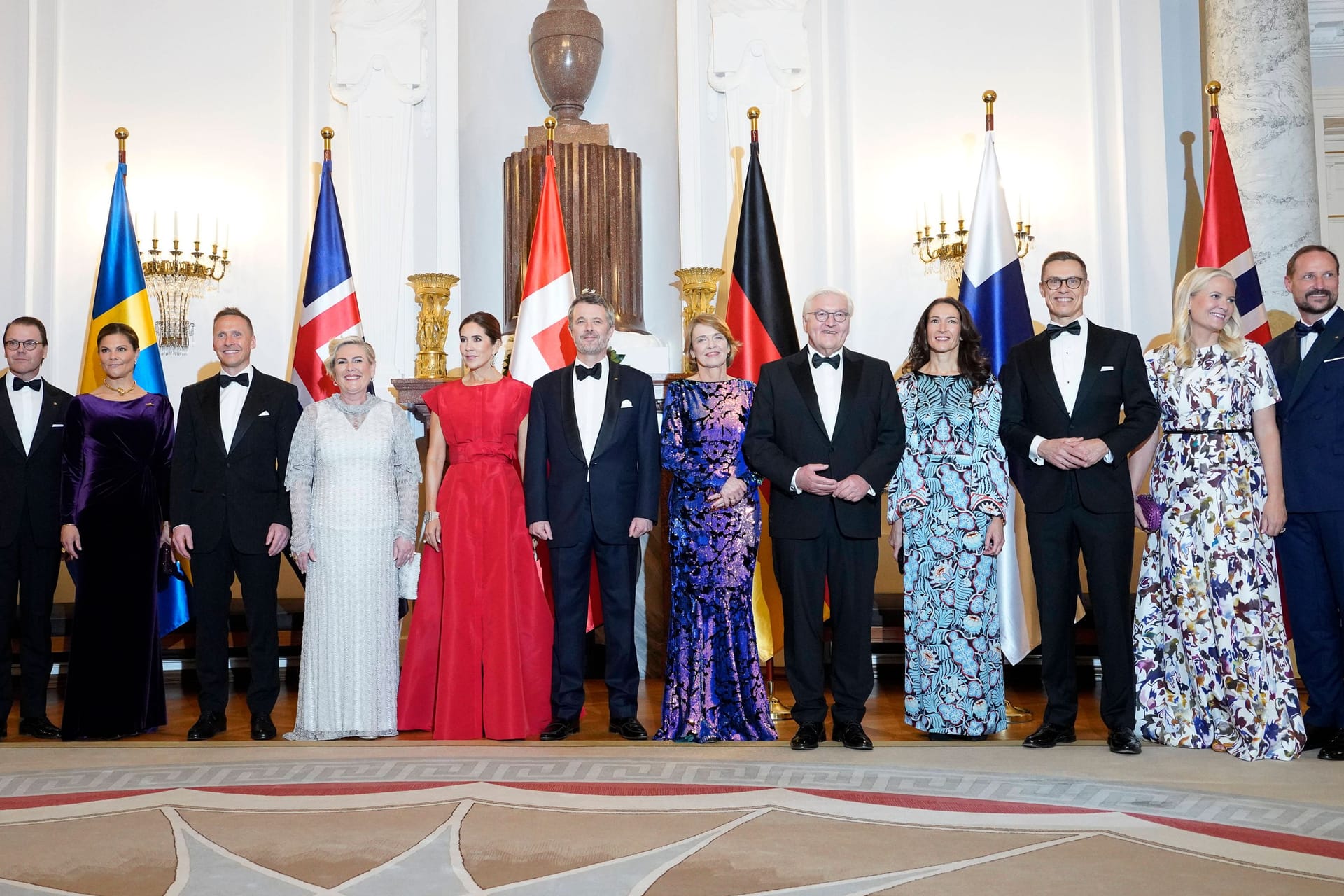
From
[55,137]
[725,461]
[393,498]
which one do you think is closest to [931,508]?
[725,461]

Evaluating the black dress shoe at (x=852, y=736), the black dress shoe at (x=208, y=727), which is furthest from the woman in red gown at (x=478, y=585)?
the black dress shoe at (x=852, y=736)

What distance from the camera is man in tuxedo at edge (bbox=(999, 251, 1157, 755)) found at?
378 centimetres

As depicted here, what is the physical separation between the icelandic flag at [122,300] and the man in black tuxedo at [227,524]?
1.20m

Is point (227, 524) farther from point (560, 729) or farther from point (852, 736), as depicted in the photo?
point (852, 736)

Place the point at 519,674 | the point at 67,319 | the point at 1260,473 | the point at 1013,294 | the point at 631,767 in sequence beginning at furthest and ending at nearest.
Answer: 1. the point at 67,319
2. the point at 1013,294
3. the point at 519,674
4. the point at 1260,473
5. the point at 631,767

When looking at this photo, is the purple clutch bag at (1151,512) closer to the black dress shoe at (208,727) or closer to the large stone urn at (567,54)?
the black dress shoe at (208,727)

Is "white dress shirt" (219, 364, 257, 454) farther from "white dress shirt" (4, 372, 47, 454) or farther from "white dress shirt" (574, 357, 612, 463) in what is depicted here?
"white dress shirt" (574, 357, 612, 463)

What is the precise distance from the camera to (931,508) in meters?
4.01

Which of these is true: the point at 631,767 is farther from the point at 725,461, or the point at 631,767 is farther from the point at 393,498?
the point at 393,498

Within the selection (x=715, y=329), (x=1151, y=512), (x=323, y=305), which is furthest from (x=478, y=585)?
(x=1151, y=512)

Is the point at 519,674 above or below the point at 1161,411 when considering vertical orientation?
below

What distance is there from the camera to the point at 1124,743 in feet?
12.0

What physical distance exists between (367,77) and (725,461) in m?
4.06

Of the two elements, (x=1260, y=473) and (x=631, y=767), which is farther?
(x=1260, y=473)
